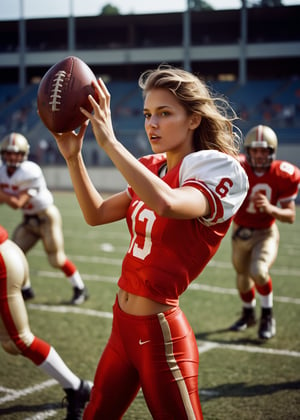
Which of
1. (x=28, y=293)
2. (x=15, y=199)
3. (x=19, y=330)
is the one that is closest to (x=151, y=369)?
(x=19, y=330)

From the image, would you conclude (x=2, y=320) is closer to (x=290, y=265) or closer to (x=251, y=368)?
(x=251, y=368)

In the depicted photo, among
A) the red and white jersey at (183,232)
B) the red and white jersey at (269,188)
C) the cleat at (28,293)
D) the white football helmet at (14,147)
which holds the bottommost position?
the cleat at (28,293)

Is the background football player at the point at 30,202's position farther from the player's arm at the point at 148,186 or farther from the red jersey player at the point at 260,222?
the player's arm at the point at 148,186

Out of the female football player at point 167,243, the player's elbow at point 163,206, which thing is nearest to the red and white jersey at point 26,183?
the female football player at point 167,243

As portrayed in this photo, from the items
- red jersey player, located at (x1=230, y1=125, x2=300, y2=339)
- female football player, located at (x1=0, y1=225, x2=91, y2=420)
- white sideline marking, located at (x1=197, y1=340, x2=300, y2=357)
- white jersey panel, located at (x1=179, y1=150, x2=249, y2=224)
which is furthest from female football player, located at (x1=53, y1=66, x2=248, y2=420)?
red jersey player, located at (x1=230, y1=125, x2=300, y2=339)

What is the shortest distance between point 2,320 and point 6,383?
1.00 m

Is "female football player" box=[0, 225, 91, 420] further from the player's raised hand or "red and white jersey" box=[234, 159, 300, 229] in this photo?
"red and white jersey" box=[234, 159, 300, 229]

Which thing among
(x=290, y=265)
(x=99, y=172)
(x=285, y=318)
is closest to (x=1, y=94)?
(x=99, y=172)

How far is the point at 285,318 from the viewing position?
5766 millimetres

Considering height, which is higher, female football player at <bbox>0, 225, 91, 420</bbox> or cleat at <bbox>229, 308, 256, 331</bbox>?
female football player at <bbox>0, 225, 91, 420</bbox>

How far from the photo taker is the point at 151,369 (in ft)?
7.06

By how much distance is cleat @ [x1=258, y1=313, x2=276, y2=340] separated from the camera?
502 centimetres

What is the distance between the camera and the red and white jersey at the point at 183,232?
207 cm

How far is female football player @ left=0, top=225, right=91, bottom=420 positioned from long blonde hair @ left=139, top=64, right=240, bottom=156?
1392 mm
